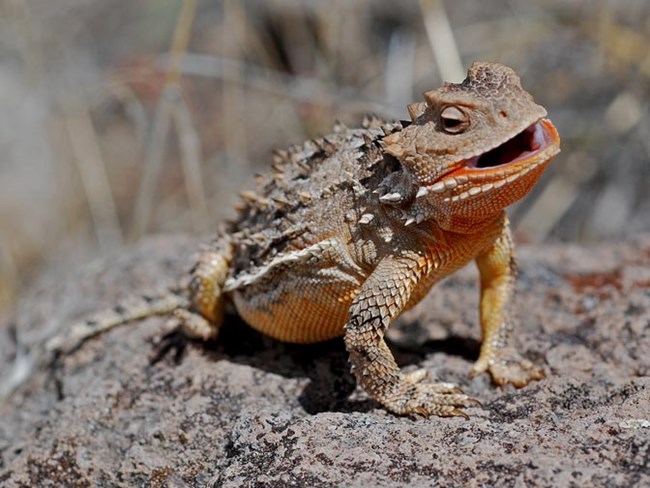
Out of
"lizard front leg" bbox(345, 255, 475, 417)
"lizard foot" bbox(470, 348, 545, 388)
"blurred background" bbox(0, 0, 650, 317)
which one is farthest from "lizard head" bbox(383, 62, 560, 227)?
"blurred background" bbox(0, 0, 650, 317)

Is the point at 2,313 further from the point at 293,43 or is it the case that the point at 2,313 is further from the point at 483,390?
the point at 293,43

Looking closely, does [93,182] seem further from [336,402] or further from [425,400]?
[425,400]

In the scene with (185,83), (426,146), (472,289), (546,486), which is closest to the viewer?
(546,486)

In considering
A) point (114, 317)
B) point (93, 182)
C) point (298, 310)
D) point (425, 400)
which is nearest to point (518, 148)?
point (425, 400)

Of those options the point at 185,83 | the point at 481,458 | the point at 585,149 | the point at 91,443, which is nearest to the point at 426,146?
the point at 481,458

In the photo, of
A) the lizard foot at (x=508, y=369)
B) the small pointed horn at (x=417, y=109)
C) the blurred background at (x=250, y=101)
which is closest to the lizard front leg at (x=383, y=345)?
the lizard foot at (x=508, y=369)

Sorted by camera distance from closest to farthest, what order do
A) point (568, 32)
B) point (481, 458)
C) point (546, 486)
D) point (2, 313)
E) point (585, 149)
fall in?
point (546, 486)
point (481, 458)
point (2, 313)
point (585, 149)
point (568, 32)

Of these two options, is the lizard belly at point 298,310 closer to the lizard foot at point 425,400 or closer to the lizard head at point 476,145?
the lizard foot at point 425,400
